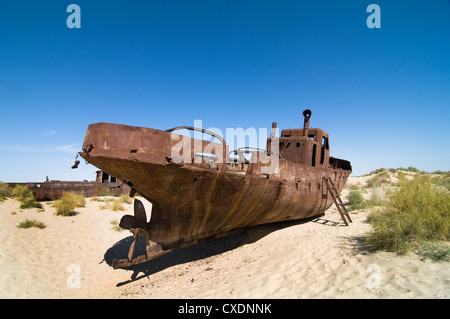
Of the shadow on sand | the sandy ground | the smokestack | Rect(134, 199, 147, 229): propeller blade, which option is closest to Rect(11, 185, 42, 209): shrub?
the sandy ground

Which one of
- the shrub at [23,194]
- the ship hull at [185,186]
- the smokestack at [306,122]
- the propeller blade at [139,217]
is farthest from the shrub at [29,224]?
the smokestack at [306,122]

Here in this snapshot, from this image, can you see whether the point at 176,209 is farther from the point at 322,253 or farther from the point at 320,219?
the point at 320,219

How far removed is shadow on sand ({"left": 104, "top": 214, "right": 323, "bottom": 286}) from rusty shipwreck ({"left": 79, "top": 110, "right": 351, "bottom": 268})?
85 centimetres

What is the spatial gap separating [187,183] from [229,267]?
6.75 feet

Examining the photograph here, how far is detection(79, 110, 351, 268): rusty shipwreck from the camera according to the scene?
10.3 feet

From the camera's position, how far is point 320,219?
7.34 meters

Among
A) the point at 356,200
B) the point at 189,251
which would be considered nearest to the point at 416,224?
the point at 189,251

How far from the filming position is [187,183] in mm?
3559

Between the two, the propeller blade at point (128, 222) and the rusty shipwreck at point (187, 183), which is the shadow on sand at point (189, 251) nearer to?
the rusty shipwreck at point (187, 183)

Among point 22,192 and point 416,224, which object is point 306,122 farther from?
point 22,192

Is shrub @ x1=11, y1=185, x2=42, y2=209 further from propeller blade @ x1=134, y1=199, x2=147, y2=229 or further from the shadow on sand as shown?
propeller blade @ x1=134, y1=199, x2=147, y2=229

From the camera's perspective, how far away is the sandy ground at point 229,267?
2.91 m

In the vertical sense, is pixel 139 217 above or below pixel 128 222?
above
